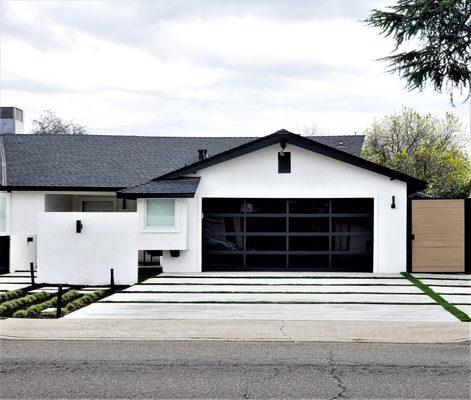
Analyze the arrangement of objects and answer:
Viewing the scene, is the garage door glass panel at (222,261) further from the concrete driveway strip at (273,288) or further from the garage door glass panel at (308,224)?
the concrete driveway strip at (273,288)

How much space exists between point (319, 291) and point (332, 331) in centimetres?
518

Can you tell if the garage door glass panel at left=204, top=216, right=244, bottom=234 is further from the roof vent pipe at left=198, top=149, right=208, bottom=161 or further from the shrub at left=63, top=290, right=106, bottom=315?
the shrub at left=63, top=290, right=106, bottom=315

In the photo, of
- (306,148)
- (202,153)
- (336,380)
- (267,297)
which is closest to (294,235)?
(306,148)

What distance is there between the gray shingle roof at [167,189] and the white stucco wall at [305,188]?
53 centimetres

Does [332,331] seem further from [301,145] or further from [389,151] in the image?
[389,151]

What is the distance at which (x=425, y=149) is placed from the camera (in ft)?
164

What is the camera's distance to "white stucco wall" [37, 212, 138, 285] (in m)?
17.6

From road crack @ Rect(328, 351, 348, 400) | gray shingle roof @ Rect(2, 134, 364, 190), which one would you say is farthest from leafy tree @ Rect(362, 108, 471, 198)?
road crack @ Rect(328, 351, 348, 400)

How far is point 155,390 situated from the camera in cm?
744

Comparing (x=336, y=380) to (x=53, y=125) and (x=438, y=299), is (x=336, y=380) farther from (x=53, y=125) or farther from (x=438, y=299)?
(x=53, y=125)

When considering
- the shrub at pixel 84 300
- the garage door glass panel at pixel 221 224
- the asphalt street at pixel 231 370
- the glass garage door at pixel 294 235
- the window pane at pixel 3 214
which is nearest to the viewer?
the asphalt street at pixel 231 370

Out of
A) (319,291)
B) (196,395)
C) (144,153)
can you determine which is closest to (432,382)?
(196,395)

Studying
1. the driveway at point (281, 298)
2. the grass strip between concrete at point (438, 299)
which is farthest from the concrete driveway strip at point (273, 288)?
the grass strip between concrete at point (438, 299)

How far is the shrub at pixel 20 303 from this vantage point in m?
13.1
